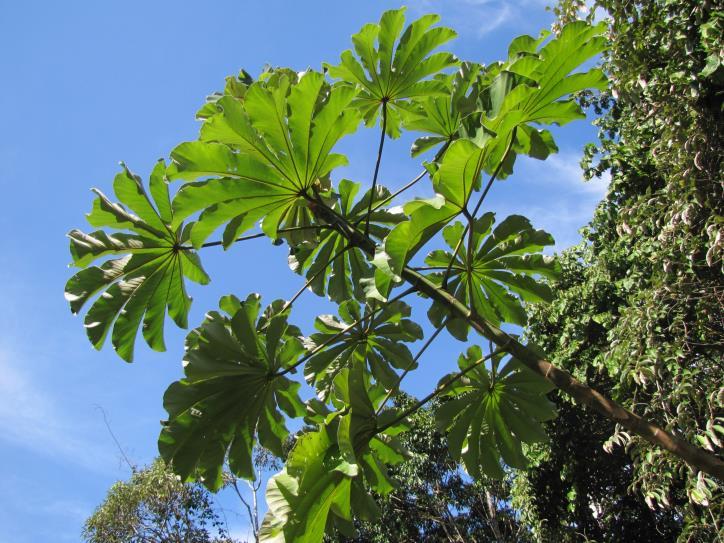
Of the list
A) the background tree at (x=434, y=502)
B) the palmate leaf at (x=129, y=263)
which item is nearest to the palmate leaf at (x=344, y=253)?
the palmate leaf at (x=129, y=263)

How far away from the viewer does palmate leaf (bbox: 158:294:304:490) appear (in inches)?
78.0

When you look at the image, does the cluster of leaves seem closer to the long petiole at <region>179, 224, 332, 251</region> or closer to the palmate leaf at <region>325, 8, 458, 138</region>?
the palmate leaf at <region>325, 8, 458, 138</region>

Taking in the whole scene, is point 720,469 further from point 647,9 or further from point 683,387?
point 647,9

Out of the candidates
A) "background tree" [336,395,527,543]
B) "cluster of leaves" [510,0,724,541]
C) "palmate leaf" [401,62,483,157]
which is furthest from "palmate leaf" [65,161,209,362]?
"background tree" [336,395,527,543]

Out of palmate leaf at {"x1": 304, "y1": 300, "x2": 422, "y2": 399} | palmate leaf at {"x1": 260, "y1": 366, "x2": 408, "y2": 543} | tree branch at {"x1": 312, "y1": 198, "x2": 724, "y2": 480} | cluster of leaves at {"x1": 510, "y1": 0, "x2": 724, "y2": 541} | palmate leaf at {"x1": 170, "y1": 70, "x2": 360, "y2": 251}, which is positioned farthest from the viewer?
cluster of leaves at {"x1": 510, "y1": 0, "x2": 724, "y2": 541}

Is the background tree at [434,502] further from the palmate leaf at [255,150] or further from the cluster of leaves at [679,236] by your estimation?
the palmate leaf at [255,150]

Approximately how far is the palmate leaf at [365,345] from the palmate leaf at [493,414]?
0.34 metres

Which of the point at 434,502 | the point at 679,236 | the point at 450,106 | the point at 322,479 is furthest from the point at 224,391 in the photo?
the point at 434,502

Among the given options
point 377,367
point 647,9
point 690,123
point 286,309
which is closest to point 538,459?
point 690,123

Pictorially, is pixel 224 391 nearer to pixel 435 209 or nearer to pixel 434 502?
pixel 435 209

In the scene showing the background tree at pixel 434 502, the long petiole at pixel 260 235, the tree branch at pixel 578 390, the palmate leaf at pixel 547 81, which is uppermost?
the background tree at pixel 434 502

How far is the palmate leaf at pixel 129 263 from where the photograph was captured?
7.07 ft

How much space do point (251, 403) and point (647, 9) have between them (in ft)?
15.2

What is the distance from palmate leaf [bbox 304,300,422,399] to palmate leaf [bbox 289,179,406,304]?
0.39 ft
